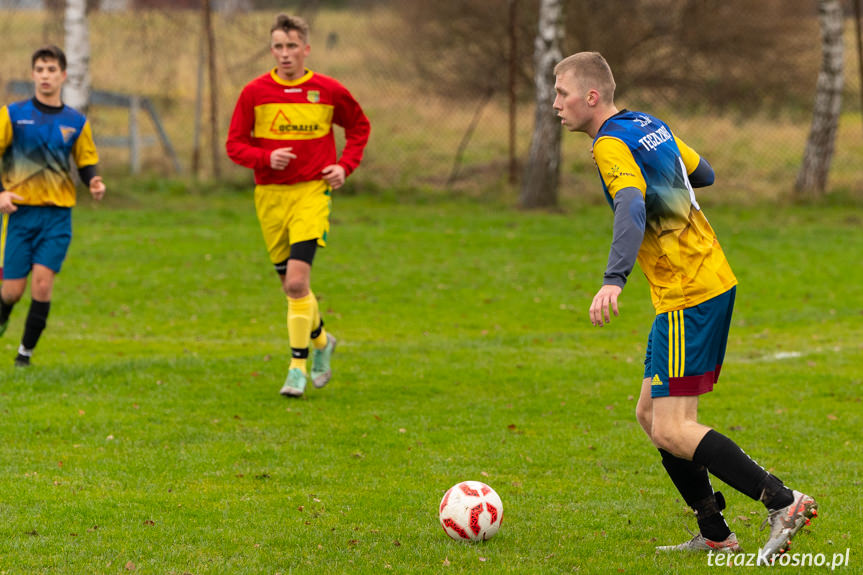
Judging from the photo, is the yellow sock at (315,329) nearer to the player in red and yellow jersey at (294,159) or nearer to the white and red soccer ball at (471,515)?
the player in red and yellow jersey at (294,159)

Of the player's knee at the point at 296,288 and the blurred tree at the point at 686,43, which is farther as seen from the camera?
the blurred tree at the point at 686,43

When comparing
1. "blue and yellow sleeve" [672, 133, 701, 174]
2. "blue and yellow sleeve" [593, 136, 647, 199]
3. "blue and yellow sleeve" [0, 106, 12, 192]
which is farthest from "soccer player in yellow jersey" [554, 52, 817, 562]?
"blue and yellow sleeve" [0, 106, 12, 192]

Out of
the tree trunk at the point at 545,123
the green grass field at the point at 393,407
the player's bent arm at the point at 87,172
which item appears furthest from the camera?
the tree trunk at the point at 545,123

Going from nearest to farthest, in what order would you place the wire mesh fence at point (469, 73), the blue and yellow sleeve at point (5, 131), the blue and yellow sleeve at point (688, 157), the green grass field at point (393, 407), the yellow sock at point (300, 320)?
the blue and yellow sleeve at point (688, 157), the green grass field at point (393, 407), the yellow sock at point (300, 320), the blue and yellow sleeve at point (5, 131), the wire mesh fence at point (469, 73)

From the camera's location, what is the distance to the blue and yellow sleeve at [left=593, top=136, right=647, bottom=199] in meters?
4.50

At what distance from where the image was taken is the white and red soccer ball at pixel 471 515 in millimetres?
5051

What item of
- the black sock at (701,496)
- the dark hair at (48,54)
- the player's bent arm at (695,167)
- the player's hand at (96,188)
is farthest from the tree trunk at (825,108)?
the black sock at (701,496)

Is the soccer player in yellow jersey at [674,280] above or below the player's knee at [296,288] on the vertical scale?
above

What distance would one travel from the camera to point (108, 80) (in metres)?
23.6

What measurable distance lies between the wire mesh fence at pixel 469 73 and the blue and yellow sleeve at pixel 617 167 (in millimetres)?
14612

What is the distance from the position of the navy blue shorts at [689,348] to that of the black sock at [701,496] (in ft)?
1.39

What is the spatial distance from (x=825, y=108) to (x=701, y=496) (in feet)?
48.7

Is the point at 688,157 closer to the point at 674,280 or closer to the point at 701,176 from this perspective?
the point at 701,176

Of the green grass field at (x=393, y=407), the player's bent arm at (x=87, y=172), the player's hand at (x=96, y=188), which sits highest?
the player's bent arm at (x=87, y=172)
